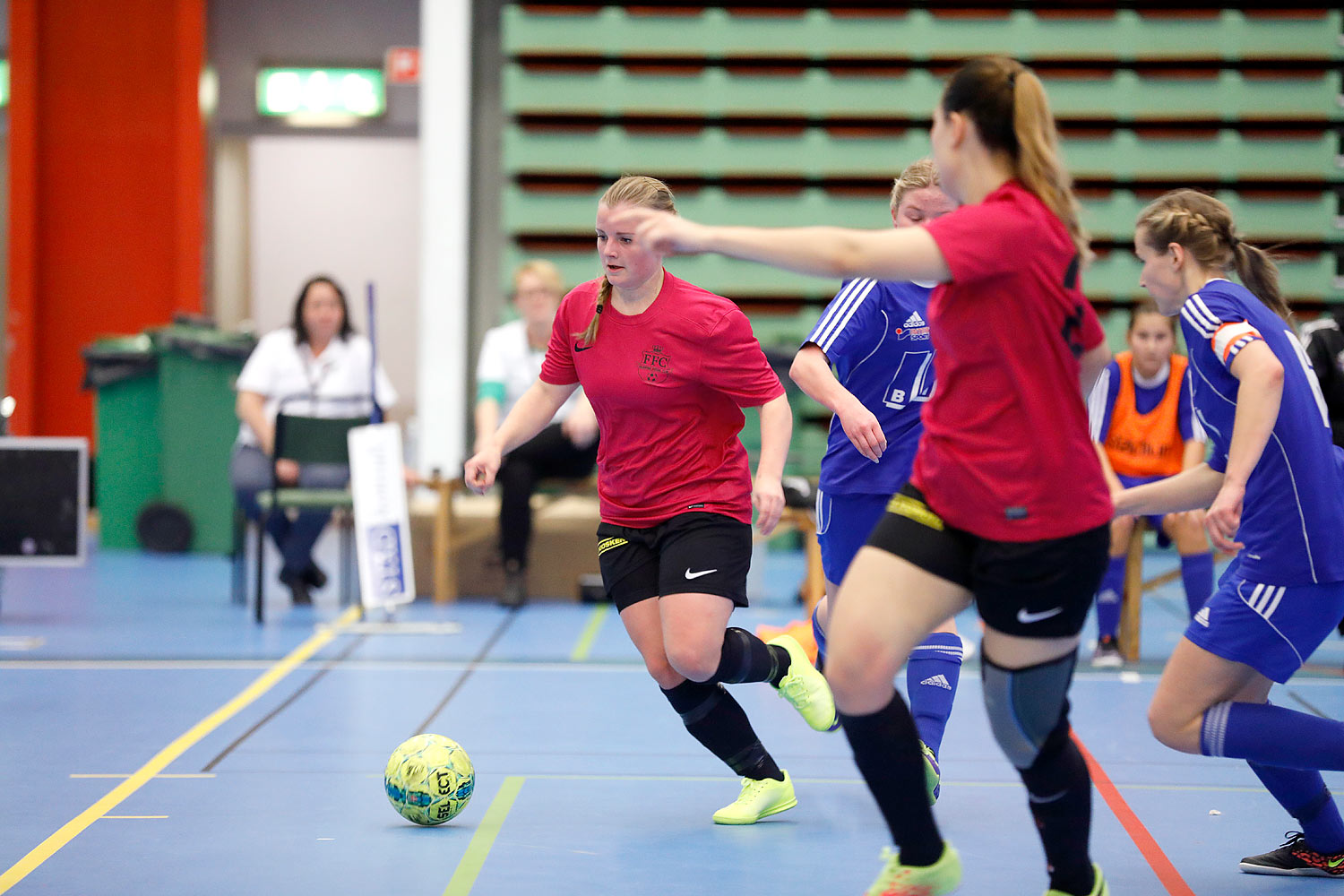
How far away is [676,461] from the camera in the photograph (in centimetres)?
334

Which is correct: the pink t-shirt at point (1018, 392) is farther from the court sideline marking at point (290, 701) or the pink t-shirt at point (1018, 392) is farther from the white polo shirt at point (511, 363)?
the white polo shirt at point (511, 363)

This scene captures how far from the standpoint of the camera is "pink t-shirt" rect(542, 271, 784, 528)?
328 cm

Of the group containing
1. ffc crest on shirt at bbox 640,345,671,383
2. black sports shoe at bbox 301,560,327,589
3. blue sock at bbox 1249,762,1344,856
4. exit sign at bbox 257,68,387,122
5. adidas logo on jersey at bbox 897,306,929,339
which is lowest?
black sports shoe at bbox 301,560,327,589

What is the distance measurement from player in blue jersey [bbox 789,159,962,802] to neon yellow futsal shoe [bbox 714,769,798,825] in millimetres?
395

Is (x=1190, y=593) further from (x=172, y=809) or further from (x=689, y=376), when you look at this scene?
(x=172, y=809)

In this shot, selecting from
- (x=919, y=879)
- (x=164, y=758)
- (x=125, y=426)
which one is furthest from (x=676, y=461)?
(x=125, y=426)

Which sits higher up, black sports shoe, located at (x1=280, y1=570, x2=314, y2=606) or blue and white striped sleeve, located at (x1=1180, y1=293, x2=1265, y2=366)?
blue and white striped sleeve, located at (x1=1180, y1=293, x2=1265, y2=366)

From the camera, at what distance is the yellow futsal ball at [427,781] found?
327cm

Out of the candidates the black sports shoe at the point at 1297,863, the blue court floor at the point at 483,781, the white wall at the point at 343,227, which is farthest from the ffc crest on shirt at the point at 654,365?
the white wall at the point at 343,227

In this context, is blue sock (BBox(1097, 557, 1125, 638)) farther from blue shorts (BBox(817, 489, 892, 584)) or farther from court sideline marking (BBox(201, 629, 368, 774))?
court sideline marking (BBox(201, 629, 368, 774))

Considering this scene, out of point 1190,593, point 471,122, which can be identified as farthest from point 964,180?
point 471,122

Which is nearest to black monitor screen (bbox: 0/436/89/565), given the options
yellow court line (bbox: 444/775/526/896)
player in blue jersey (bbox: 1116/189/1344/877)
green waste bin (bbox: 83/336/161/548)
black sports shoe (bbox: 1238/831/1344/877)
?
green waste bin (bbox: 83/336/161/548)

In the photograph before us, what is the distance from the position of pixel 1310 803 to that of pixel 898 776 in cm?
120

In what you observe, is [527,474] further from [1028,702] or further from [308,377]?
[1028,702]
